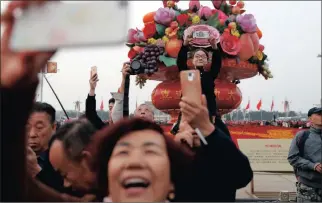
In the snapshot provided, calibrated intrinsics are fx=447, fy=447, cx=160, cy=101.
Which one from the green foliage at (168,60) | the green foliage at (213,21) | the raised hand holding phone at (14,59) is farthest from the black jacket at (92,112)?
the green foliage at (213,21)

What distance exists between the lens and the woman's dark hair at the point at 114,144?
1.54 meters

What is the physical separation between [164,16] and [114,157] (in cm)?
818

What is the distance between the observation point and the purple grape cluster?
8.57m

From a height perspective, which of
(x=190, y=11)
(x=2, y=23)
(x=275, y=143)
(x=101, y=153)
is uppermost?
(x=190, y=11)

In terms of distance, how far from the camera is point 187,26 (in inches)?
368

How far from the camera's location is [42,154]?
2363 mm

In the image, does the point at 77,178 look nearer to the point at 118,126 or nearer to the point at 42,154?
the point at 118,126

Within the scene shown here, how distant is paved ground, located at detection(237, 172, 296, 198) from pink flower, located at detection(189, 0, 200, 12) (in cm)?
381

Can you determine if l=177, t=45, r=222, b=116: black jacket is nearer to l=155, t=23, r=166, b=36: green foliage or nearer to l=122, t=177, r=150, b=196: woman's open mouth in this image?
l=122, t=177, r=150, b=196: woman's open mouth

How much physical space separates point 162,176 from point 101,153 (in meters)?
0.26

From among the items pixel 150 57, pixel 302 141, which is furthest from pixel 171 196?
pixel 150 57

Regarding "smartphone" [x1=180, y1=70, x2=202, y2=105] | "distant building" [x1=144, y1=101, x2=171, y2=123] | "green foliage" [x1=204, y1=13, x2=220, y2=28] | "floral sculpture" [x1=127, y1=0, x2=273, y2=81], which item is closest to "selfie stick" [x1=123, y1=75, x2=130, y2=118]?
"distant building" [x1=144, y1=101, x2=171, y2=123]

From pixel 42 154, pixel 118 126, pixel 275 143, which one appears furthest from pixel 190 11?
pixel 118 126

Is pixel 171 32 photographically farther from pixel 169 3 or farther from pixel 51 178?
pixel 51 178
